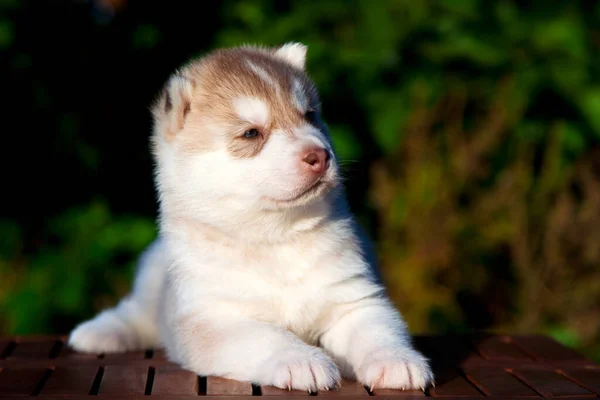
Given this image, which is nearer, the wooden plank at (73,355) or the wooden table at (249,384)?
the wooden table at (249,384)

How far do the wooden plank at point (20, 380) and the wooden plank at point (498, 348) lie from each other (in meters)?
1.97

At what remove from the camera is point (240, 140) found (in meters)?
3.50

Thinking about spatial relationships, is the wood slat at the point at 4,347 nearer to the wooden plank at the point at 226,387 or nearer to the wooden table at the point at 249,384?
the wooden table at the point at 249,384

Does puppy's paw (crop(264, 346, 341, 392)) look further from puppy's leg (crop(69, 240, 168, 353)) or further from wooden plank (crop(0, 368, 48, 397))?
puppy's leg (crop(69, 240, 168, 353))

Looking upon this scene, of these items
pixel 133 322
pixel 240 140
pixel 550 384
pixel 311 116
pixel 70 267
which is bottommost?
pixel 550 384

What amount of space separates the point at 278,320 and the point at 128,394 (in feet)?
2.34

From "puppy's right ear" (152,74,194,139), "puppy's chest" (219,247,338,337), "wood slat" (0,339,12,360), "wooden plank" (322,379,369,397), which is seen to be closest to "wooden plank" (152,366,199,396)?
"puppy's chest" (219,247,338,337)

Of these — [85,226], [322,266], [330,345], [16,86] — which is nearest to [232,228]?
[322,266]

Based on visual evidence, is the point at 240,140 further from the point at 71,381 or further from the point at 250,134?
the point at 71,381

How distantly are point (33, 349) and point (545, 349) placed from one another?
2.49m

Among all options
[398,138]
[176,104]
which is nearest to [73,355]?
[176,104]

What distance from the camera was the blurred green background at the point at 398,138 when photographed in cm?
637

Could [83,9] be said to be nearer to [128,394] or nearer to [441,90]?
Answer: [441,90]

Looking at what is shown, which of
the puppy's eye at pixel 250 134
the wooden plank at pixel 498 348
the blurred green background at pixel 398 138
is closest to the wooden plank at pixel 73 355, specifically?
the puppy's eye at pixel 250 134
